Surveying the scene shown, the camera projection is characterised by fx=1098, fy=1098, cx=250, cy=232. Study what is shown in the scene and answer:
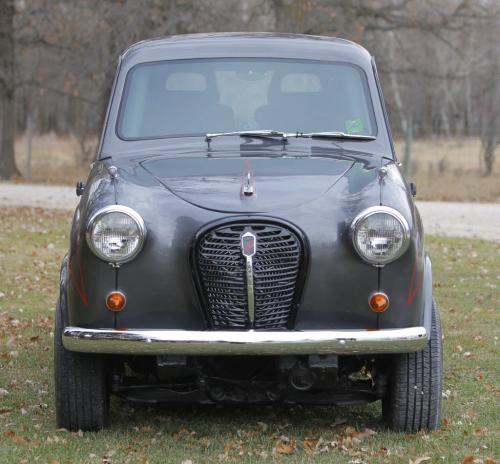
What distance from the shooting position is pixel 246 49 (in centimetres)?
630

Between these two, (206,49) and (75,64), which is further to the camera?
(75,64)

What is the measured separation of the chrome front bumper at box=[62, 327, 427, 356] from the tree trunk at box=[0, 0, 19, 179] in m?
22.6

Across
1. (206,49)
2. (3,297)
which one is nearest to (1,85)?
(3,297)

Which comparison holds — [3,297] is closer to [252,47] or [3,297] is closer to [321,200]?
[252,47]

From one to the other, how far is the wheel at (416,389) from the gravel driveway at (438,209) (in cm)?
1002

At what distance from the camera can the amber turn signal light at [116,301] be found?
484cm

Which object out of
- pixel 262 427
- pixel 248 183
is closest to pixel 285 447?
pixel 262 427

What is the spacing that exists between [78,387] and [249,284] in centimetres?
103

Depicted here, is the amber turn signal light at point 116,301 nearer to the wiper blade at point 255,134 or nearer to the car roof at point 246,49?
the wiper blade at point 255,134

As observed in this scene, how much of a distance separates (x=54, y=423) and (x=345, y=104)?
233 cm

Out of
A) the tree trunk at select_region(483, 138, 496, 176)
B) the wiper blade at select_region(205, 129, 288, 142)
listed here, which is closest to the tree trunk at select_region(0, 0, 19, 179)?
the tree trunk at select_region(483, 138, 496, 176)

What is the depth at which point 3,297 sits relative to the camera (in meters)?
9.91

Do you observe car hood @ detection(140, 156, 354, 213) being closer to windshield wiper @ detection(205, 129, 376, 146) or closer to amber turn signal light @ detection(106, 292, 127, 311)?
windshield wiper @ detection(205, 129, 376, 146)

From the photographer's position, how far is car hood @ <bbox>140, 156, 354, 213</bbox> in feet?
16.1
